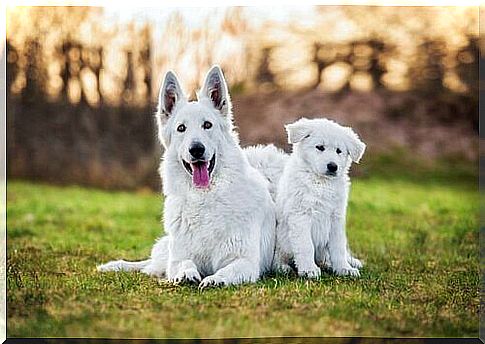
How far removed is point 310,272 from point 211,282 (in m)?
0.64

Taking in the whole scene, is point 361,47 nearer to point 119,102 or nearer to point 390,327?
point 119,102

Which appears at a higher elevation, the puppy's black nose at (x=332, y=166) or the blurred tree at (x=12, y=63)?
the blurred tree at (x=12, y=63)

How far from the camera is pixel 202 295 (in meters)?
4.81

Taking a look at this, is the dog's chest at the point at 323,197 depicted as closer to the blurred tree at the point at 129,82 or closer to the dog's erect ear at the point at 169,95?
the dog's erect ear at the point at 169,95

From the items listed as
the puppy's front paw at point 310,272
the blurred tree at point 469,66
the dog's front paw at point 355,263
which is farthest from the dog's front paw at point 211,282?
the blurred tree at point 469,66

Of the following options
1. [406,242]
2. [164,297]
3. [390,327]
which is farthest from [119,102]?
[390,327]

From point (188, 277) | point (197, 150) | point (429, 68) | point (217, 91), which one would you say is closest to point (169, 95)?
point (217, 91)

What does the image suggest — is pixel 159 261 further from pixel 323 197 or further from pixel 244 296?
pixel 323 197

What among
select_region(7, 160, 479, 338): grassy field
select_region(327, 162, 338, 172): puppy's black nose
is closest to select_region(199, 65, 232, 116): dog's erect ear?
select_region(327, 162, 338, 172): puppy's black nose

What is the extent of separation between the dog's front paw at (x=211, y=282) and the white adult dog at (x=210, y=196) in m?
0.09

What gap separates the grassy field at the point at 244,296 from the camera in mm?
4777

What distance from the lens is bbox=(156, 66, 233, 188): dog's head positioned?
193 inches

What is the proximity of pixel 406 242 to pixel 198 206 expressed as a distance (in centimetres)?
268

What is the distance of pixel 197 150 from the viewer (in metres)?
4.85
